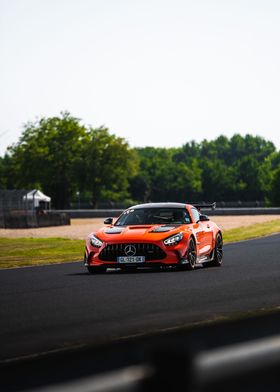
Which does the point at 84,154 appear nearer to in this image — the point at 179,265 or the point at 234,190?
Answer: the point at 234,190

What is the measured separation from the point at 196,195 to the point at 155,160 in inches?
657

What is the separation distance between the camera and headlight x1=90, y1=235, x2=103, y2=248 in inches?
675

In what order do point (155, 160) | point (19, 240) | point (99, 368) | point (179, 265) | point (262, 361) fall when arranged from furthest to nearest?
1. point (155, 160)
2. point (19, 240)
3. point (179, 265)
4. point (99, 368)
5. point (262, 361)

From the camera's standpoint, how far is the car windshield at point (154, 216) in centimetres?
1814

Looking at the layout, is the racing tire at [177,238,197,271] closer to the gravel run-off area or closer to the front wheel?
the front wheel

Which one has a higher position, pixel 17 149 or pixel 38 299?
pixel 17 149

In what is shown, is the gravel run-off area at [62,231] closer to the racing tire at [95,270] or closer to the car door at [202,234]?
the car door at [202,234]

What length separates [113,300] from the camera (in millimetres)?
12273

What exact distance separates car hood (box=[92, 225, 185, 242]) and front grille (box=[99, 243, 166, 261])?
0.13 meters

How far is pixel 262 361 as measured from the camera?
170 centimetres

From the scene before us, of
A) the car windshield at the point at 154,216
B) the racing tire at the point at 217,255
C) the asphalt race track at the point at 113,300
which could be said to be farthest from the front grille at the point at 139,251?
the racing tire at the point at 217,255

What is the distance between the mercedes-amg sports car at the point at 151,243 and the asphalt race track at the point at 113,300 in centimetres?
27

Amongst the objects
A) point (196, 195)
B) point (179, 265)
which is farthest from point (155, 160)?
point (179, 265)

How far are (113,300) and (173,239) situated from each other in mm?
4864
